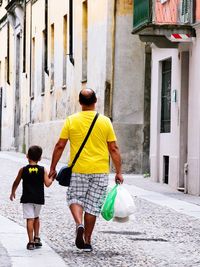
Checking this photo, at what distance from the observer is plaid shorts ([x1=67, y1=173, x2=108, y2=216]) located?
10.7 meters

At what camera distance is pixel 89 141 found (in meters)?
10.7

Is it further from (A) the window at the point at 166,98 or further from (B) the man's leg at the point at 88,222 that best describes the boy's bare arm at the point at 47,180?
(A) the window at the point at 166,98

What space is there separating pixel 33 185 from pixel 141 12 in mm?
11775

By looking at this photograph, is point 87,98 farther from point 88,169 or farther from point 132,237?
point 132,237

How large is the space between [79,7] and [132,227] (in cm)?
1847

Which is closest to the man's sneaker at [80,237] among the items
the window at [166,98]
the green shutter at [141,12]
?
the green shutter at [141,12]

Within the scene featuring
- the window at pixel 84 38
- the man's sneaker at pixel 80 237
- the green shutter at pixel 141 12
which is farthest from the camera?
the window at pixel 84 38

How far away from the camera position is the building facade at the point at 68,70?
27.4 m

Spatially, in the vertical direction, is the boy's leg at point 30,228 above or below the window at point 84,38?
below

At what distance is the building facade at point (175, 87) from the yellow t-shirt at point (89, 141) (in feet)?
31.2

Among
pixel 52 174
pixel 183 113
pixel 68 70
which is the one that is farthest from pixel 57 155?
pixel 68 70

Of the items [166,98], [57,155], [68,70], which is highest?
[68,70]

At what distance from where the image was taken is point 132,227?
13695 millimetres

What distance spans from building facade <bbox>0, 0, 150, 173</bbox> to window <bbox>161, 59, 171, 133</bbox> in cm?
295
